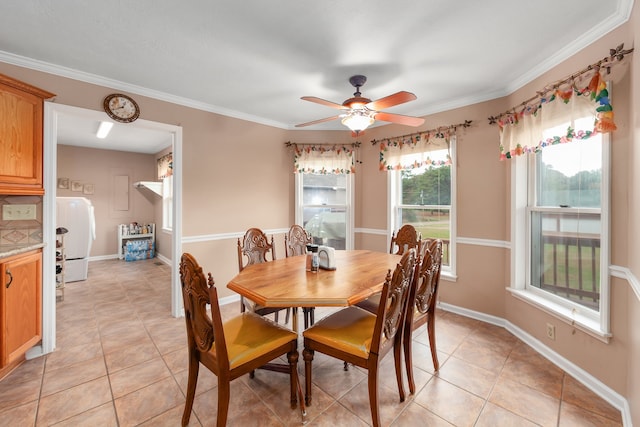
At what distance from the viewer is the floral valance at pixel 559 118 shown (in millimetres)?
1751

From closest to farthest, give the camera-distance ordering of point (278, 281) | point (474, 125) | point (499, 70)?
point (278, 281) → point (499, 70) → point (474, 125)

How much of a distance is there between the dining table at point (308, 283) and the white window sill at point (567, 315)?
1259 millimetres

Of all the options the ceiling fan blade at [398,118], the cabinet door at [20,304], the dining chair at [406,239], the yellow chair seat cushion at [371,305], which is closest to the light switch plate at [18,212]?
the cabinet door at [20,304]

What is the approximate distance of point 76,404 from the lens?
1740mm

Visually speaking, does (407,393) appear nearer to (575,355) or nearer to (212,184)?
(575,355)

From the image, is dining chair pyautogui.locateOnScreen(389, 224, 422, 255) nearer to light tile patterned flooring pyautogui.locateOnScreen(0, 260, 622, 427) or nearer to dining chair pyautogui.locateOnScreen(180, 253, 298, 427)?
light tile patterned flooring pyautogui.locateOnScreen(0, 260, 622, 427)

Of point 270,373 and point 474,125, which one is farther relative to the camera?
point 474,125

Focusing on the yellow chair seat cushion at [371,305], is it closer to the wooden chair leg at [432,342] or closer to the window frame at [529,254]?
the wooden chair leg at [432,342]

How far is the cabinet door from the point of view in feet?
6.27

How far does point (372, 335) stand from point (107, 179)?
6.81m

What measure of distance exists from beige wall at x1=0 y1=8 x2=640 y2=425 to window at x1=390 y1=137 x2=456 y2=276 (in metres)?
0.13

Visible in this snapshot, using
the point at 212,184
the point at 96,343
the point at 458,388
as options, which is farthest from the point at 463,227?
the point at 96,343

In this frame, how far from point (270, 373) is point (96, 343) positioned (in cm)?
176

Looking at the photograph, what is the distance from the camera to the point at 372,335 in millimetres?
1609
